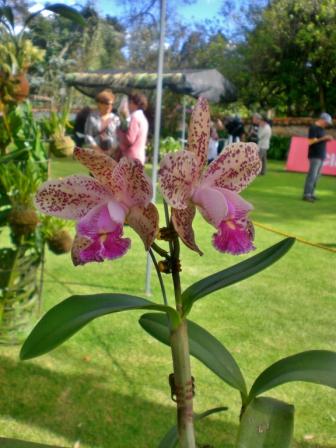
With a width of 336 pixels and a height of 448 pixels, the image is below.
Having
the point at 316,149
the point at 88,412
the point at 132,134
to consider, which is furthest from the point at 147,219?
the point at 316,149

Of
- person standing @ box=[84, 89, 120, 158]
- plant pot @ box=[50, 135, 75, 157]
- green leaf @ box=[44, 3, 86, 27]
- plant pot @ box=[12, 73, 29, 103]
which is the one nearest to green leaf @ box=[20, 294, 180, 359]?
green leaf @ box=[44, 3, 86, 27]

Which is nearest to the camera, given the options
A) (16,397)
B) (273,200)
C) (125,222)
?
(125,222)

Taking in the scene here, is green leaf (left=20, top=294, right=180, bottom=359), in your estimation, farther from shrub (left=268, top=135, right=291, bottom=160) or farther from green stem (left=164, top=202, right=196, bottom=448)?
shrub (left=268, top=135, right=291, bottom=160)

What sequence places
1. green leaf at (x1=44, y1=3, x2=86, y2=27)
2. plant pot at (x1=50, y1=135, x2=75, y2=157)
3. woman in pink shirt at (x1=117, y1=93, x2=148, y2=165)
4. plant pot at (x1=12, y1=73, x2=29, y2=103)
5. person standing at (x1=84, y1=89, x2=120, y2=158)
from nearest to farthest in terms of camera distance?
green leaf at (x1=44, y1=3, x2=86, y2=27)
plant pot at (x1=12, y1=73, x2=29, y2=103)
plant pot at (x1=50, y1=135, x2=75, y2=157)
woman in pink shirt at (x1=117, y1=93, x2=148, y2=165)
person standing at (x1=84, y1=89, x2=120, y2=158)

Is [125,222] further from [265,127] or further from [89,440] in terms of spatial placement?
[265,127]

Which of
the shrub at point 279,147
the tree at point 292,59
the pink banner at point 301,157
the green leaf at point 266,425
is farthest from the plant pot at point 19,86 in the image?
the tree at point 292,59

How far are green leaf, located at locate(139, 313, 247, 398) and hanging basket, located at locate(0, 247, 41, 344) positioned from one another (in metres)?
1.78

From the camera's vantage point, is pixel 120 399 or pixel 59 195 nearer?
pixel 59 195

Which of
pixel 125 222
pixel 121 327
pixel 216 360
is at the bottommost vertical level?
pixel 121 327

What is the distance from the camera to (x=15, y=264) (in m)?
2.59

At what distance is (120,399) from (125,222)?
1.87 metres

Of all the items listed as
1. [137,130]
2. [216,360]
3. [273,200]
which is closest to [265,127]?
[273,200]

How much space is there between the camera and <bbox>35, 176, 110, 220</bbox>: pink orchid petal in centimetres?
64

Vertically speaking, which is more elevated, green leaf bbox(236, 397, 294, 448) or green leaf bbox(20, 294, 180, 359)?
green leaf bbox(20, 294, 180, 359)
